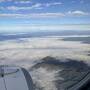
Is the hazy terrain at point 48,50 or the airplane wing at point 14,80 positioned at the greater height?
the airplane wing at point 14,80

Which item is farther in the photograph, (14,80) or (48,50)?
(48,50)

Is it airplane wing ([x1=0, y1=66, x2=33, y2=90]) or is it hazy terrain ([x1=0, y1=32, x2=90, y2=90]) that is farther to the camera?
hazy terrain ([x1=0, y1=32, x2=90, y2=90])

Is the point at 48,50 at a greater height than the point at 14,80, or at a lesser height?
lesser

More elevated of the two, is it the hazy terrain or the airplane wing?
the airplane wing

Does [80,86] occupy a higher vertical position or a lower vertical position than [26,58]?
higher

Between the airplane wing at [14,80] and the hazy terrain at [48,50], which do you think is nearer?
the airplane wing at [14,80]

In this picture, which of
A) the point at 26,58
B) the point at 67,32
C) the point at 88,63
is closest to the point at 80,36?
the point at 67,32

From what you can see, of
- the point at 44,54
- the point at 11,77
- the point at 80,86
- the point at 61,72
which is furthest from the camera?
the point at 44,54

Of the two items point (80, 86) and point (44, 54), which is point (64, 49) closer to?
point (44, 54)
